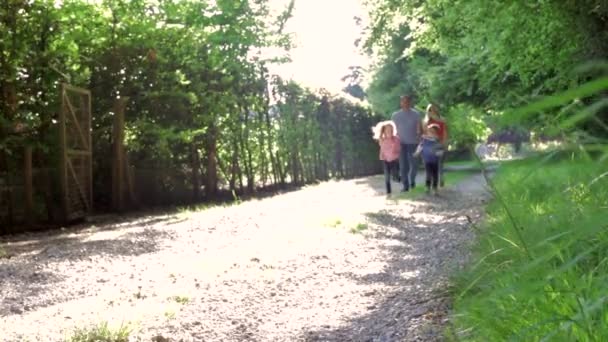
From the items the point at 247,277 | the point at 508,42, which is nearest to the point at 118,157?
the point at 508,42

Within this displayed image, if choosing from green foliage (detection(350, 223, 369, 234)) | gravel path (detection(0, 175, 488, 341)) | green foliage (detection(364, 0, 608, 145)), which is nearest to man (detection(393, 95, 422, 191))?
green foliage (detection(364, 0, 608, 145))

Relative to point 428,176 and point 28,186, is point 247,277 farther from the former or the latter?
point 428,176

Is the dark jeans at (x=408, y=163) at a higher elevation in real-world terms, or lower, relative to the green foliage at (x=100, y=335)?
higher

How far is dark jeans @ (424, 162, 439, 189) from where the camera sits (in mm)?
12666

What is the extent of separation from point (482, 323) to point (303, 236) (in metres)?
5.63

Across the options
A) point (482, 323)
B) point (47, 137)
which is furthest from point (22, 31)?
point (482, 323)

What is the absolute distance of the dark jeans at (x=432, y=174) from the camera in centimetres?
1267

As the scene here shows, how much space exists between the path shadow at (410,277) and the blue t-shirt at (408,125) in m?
3.07

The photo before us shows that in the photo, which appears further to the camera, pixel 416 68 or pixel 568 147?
pixel 416 68

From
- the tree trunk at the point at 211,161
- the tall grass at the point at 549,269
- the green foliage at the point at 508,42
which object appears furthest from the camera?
the tree trunk at the point at 211,161

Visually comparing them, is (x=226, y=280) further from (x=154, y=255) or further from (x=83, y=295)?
(x=154, y=255)

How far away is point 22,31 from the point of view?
12.0 metres

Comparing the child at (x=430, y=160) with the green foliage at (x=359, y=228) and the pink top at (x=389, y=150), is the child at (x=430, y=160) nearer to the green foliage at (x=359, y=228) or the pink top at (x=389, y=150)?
the pink top at (x=389, y=150)

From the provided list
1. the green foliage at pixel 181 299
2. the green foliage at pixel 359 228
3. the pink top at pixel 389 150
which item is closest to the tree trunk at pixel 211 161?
the pink top at pixel 389 150
